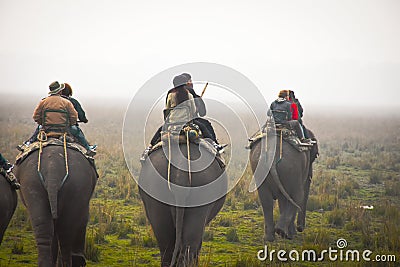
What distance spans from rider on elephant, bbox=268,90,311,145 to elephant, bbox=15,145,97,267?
402 centimetres

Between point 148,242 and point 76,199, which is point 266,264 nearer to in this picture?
point 148,242

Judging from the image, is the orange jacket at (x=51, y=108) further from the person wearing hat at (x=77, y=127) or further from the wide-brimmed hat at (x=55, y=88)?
the person wearing hat at (x=77, y=127)

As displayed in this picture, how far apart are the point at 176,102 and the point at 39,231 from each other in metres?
2.48

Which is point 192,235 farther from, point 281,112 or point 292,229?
point 292,229

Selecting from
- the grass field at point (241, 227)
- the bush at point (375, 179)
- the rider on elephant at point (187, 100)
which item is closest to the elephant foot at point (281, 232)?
the grass field at point (241, 227)

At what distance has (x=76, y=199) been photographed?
7.44 m

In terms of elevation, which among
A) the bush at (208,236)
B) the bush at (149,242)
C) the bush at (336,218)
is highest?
the bush at (336,218)

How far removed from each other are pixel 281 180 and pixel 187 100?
3.06 metres

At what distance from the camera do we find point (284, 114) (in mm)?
10695

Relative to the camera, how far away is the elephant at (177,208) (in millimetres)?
7117

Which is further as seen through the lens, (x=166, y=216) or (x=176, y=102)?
(x=176, y=102)

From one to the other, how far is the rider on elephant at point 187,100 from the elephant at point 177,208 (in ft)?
1.62

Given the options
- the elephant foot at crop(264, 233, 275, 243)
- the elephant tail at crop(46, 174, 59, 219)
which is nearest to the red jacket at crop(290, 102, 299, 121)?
the elephant foot at crop(264, 233, 275, 243)

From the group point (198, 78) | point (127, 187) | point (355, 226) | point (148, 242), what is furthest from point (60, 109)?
point (127, 187)
